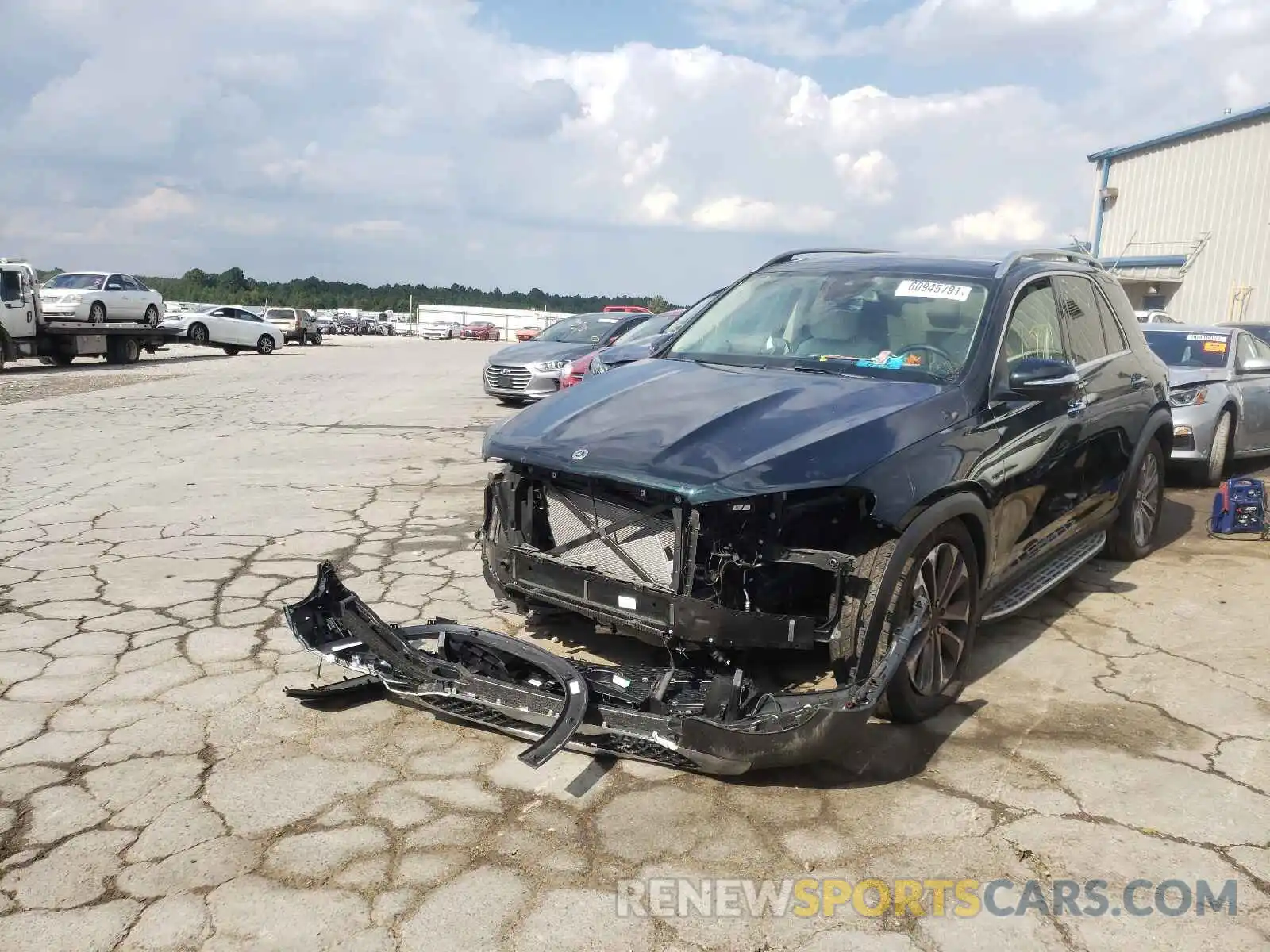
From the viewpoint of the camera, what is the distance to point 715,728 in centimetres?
302

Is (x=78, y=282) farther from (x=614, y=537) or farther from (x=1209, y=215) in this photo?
(x=1209, y=215)

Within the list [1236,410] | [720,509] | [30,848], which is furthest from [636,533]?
[1236,410]

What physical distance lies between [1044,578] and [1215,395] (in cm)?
510

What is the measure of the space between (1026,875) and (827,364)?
2286 mm

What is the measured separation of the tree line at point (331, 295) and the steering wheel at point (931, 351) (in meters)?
88.5

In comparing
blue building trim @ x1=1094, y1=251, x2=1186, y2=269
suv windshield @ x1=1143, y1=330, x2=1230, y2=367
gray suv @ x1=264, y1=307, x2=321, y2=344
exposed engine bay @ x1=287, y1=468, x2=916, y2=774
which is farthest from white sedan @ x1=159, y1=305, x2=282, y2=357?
exposed engine bay @ x1=287, y1=468, x2=916, y2=774

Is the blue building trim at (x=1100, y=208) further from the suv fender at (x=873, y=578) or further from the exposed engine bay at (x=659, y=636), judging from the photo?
the exposed engine bay at (x=659, y=636)

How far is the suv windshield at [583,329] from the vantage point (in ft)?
54.7

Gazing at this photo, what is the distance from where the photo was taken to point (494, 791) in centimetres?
328

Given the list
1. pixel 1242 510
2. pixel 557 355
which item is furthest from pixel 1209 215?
pixel 1242 510

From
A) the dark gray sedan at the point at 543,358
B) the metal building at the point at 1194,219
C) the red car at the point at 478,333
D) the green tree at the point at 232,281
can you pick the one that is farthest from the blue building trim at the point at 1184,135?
the green tree at the point at 232,281

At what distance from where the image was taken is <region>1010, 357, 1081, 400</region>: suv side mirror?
164 inches

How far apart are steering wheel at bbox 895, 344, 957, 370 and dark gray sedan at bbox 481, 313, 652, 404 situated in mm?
10805

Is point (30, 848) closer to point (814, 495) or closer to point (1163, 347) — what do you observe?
point (814, 495)
